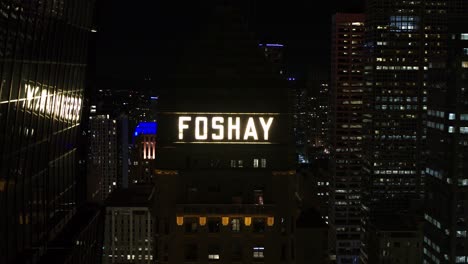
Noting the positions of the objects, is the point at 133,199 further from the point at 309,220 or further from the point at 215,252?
the point at 215,252

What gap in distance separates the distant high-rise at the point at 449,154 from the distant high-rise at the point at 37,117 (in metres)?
74.0

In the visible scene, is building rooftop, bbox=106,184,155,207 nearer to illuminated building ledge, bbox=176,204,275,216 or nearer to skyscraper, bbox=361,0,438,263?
skyscraper, bbox=361,0,438,263

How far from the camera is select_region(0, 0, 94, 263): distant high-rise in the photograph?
20.4 m

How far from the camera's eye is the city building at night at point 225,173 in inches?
1372

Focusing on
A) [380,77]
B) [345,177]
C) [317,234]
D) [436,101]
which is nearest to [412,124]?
[380,77]

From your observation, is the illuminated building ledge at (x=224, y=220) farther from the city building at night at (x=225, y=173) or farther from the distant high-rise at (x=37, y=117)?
the distant high-rise at (x=37, y=117)

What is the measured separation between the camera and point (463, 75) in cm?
10075

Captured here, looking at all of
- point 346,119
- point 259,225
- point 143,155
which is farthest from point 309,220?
point 346,119

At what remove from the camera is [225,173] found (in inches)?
1393

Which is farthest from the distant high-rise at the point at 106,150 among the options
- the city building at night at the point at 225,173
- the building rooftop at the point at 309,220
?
the city building at night at the point at 225,173

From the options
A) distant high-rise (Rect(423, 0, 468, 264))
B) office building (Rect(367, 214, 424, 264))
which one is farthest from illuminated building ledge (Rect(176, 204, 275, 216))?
office building (Rect(367, 214, 424, 264))

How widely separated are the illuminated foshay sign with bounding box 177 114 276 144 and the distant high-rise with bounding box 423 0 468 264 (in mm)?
70975

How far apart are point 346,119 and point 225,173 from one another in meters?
148

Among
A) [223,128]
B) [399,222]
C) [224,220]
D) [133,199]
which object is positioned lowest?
[399,222]
